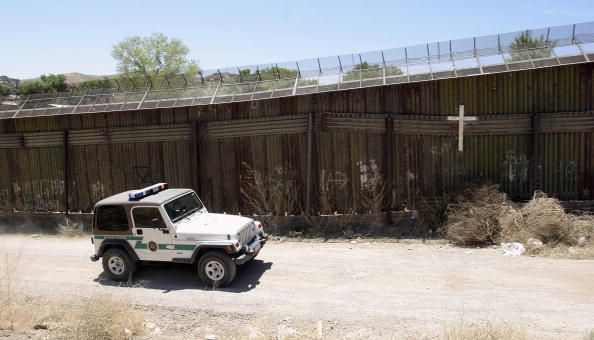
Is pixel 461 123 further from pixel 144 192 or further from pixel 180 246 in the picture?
pixel 144 192

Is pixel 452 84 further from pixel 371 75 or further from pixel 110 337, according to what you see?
pixel 110 337

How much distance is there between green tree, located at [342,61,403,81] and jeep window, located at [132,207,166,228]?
5995 millimetres

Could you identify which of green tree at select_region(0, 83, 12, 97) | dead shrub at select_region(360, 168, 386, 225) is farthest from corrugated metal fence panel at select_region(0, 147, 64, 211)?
dead shrub at select_region(360, 168, 386, 225)

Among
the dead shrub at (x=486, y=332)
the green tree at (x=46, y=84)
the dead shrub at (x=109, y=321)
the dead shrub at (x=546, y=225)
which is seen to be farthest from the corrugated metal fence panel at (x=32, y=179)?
the green tree at (x=46, y=84)

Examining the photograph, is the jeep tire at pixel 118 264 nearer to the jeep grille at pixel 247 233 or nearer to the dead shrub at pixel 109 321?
the dead shrub at pixel 109 321

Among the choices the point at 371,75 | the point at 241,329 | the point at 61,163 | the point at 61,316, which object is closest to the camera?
Result: the point at 241,329

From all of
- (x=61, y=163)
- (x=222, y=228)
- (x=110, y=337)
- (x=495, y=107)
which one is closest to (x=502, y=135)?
(x=495, y=107)

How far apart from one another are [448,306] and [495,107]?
599cm

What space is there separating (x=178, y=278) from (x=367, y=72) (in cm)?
697

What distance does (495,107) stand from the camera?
10.9 metres

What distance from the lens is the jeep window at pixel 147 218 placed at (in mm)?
8484

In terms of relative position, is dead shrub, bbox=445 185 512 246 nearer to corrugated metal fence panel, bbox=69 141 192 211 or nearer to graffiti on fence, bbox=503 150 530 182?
graffiti on fence, bbox=503 150 530 182

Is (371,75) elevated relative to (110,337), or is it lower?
elevated

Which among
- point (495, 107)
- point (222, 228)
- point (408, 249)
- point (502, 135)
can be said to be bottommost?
point (408, 249)
